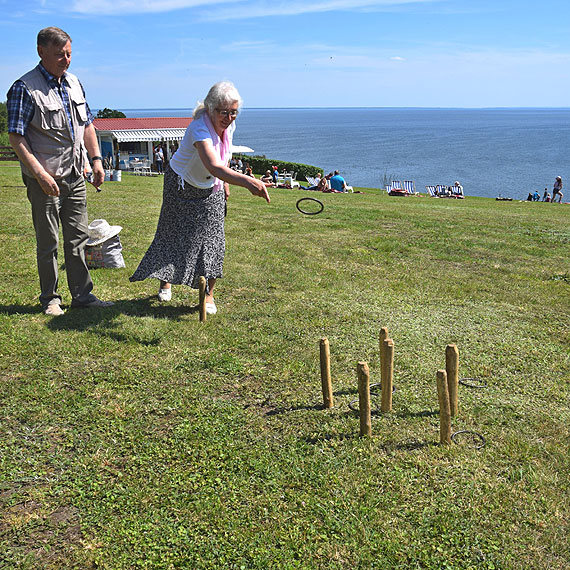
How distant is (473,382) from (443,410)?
1.20 meters

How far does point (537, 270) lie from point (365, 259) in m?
2.45

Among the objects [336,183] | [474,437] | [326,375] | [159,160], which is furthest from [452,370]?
[159,160]

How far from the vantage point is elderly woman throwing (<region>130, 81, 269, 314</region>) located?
203 inches

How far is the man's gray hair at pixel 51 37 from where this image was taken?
15.8 feet

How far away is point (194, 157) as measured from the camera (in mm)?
5410

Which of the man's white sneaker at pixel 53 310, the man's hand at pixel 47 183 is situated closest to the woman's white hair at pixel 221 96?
the man's hand at pixel 47 183

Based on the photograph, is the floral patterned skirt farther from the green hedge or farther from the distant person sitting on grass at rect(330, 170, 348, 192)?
the green hedge

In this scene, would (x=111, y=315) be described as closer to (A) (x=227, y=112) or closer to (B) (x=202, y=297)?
(B) (x=202, y=297)

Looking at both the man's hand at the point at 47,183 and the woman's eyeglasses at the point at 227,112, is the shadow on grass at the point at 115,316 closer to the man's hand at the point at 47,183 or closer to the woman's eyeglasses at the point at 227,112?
the man's hand at the point at 47,183

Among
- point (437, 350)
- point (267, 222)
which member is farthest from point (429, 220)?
point (437, 350)

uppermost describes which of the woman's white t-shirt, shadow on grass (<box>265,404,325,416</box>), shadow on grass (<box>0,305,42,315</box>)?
the woman's white t-shirt

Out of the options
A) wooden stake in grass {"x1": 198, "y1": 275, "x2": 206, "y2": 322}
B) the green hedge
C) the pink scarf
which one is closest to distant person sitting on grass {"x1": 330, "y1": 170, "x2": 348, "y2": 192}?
the green hedge

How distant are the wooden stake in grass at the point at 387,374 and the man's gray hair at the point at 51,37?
12.1 ft

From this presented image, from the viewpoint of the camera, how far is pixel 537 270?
27.2 ft
